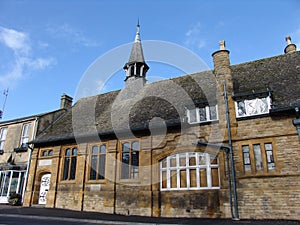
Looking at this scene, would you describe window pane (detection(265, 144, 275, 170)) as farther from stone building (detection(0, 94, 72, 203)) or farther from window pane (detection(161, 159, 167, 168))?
stone building (detection(0, 94, 72, 203))

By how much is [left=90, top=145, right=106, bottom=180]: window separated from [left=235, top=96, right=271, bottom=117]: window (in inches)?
342

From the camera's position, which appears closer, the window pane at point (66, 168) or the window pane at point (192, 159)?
the window pane at point (192, 159)

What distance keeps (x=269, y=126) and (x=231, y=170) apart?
280 cm

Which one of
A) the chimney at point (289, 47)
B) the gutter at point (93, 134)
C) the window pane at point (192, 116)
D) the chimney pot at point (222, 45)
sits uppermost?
the chimney at point (289, 47)

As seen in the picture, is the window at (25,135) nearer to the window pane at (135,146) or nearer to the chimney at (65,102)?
the chimney at (65,102)

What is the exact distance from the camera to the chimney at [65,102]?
23.4 meters

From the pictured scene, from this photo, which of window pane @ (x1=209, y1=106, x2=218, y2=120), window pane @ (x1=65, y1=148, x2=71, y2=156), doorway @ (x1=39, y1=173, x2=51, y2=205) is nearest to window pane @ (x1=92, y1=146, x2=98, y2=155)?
window pane @ (x1=65, y1=148, x2=71, y2=156)

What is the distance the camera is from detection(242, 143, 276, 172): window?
36.7 feet

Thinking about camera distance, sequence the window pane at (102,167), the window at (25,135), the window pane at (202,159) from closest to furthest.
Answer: the window pane at (202,159)
the window pane at (102,167)
the window at (25,135)

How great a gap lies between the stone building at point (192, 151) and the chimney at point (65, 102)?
16.9ft

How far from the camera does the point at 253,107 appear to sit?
1220cm

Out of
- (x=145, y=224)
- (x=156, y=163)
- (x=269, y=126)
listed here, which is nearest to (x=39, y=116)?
(x=156, y=163)

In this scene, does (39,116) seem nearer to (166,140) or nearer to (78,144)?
(78,144)

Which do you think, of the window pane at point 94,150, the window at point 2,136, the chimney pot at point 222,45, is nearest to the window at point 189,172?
the window pane at point 94,150
